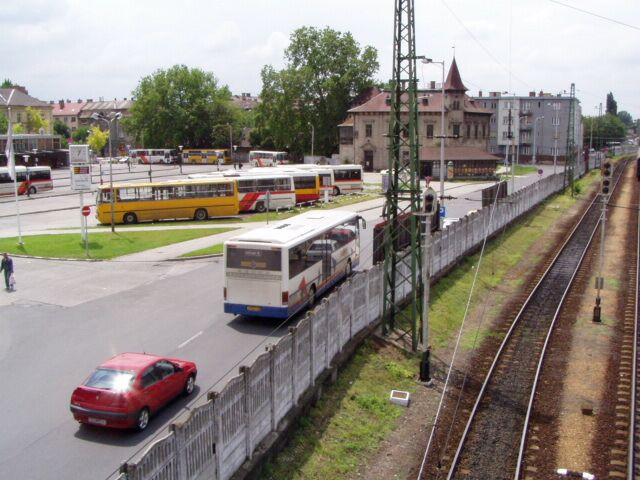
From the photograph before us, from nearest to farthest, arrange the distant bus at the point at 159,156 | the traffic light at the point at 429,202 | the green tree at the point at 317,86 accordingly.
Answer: the traffic light at the point at 429,202 < the green tree at the point at 317,86 < the distant bus at the point at 159,156

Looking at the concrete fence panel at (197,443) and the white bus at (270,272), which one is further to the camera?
the white bus at (270,272)

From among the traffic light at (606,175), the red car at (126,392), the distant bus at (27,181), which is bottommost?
the red car at (126,392)

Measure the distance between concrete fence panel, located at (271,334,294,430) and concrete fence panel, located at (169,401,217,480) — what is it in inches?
94.7

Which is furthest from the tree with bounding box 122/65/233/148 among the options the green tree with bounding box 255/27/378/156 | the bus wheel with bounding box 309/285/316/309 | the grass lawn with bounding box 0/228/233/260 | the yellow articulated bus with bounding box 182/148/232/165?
the bus wheel with bounding box 309/285/316/309

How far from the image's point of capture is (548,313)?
24500 millimetres

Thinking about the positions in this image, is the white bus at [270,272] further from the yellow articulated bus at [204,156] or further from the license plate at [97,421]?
the yellow articulated bus at [204,156]

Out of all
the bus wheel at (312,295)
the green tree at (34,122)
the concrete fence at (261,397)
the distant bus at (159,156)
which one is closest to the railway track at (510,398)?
the concrete fence at (261,397)

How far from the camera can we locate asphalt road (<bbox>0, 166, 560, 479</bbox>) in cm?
1255

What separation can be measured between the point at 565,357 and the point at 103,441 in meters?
13.3

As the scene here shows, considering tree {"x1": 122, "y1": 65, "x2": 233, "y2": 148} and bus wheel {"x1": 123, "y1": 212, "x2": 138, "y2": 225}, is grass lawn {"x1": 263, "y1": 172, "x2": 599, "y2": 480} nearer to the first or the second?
bus wheel {"x1": 123, "y1": 212, "x2": 138, "y2": 225}

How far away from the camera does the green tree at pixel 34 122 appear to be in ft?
435

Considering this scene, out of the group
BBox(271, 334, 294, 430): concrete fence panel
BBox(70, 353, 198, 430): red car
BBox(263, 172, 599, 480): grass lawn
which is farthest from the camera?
BBox(70, 353, 198, 430): red car

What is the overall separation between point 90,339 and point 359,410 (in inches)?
334

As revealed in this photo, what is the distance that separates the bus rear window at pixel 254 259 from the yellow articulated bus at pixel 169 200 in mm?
25020
